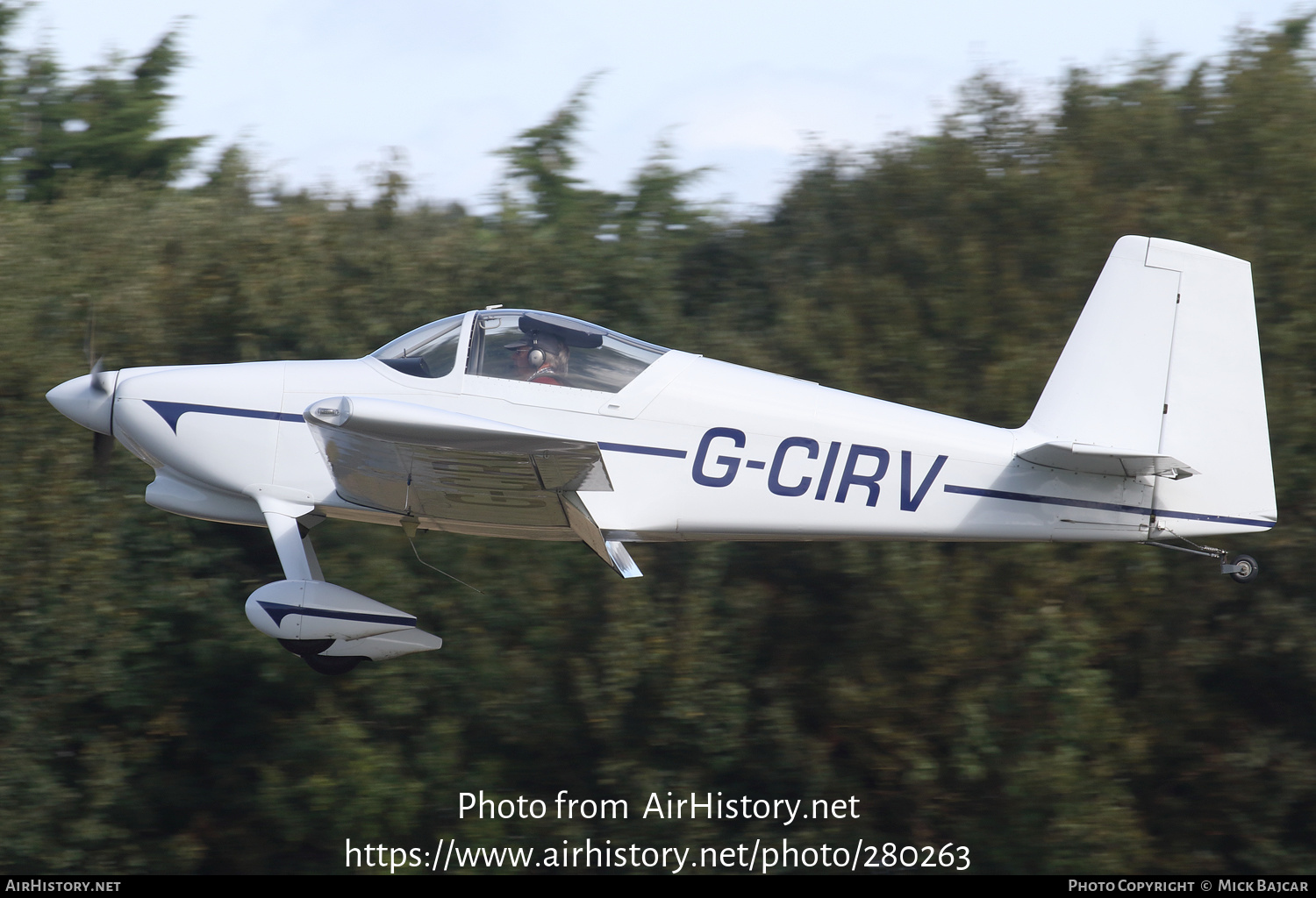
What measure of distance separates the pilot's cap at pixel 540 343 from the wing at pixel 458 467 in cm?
76

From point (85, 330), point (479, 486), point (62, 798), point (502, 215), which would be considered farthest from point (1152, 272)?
point (62, 798)

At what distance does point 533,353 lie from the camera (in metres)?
6.44

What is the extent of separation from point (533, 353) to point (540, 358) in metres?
0.04

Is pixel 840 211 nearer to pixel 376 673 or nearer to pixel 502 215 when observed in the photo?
pixel 502 215

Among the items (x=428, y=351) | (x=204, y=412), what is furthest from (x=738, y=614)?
(x=204, y=412)

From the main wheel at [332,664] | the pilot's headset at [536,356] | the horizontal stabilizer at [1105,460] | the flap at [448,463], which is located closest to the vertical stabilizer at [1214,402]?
the horizontal stabilizer at [1105,460]

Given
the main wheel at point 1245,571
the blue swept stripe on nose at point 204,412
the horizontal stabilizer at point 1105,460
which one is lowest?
the main wheel at point 1245,571

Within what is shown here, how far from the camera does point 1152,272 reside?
671cm

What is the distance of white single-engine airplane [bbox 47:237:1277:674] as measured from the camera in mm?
6418

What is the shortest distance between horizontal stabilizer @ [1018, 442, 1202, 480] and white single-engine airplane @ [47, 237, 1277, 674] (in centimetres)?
2

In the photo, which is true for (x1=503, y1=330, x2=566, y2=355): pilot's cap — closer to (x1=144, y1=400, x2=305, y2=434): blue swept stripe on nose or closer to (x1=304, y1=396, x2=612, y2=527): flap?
(x1=304, y1=396, x2=612, y2=527): flap

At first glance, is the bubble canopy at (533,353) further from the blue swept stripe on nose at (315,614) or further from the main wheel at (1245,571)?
the main wheel at (1245,571)

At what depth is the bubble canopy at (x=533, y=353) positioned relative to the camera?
6.43 metres

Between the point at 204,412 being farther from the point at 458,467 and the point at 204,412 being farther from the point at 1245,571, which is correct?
the point at 1245,571
